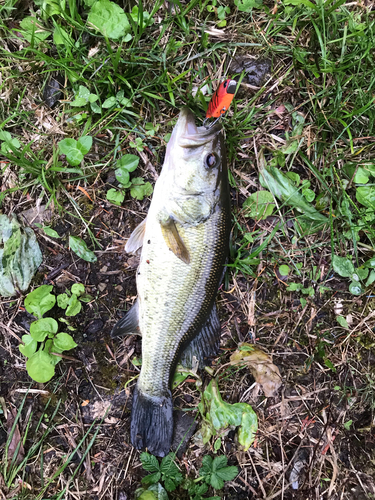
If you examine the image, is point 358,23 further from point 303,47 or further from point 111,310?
point 111,310

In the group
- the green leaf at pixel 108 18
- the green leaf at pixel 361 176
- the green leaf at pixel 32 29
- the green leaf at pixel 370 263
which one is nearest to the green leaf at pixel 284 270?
the green leaf at pixel 370 263

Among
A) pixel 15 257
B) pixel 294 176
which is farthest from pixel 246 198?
pixel 15 257

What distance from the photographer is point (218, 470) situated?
2.78 meters

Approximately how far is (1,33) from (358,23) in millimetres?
3279

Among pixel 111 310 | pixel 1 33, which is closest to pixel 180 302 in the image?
pixel 111 310

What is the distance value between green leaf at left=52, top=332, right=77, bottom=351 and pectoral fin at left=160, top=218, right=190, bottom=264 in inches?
48.5

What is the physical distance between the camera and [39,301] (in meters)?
2.79

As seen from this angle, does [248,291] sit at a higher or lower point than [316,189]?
lower

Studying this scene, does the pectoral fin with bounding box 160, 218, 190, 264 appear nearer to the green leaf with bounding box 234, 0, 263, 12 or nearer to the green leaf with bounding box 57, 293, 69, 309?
the green leaf with bounding box 57, 293, 69, 309

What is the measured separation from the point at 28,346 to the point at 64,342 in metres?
0.31

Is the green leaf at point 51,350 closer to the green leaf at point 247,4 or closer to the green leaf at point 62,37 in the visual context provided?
the green leaf at point 62,37

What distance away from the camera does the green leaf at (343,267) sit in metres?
2.98

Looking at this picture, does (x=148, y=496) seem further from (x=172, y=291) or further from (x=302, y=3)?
(x=302, y=3)

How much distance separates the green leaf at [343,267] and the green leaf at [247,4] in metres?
2.41
